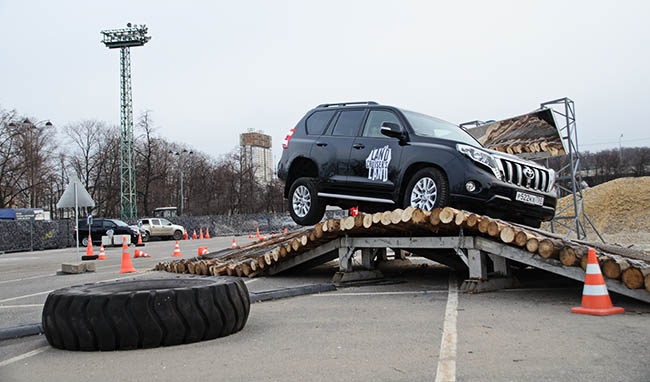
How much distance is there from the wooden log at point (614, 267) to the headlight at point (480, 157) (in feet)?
6.56

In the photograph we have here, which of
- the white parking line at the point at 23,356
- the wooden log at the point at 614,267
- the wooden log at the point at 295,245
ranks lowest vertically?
the white parking line at the point at 23,356

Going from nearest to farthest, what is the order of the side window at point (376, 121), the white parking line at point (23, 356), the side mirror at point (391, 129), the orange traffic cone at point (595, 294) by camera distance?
the white parking line at point (23, 356), the orange traffic cone at point (595, 294), the side mirror at point (391, 129), the side window at point (376, 121)

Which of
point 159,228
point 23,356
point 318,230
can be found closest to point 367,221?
point 318,230

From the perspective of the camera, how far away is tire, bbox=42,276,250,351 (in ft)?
15.6

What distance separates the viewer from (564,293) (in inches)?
282

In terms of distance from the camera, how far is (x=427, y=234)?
316 inches

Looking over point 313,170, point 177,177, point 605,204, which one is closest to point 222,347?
point 313,170

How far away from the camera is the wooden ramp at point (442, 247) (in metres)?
6.09

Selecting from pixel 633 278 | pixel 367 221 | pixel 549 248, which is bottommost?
pixel 633 278

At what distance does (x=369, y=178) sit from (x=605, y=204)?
65.8 ft

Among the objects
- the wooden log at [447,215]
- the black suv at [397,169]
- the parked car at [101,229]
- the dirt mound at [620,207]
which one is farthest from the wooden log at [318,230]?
the parked car at [101,229]

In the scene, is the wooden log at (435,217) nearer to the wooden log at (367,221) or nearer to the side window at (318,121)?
the wooden log at (367,221)

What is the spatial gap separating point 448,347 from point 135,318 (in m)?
2.62

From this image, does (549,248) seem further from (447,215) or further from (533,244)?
(447,215)
